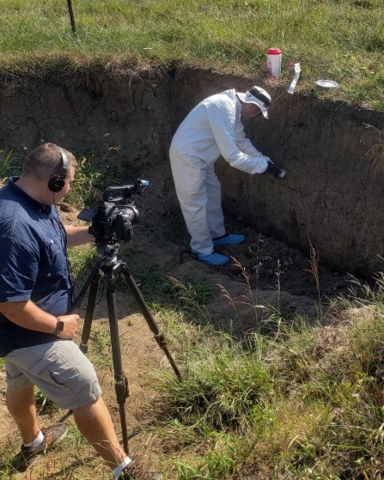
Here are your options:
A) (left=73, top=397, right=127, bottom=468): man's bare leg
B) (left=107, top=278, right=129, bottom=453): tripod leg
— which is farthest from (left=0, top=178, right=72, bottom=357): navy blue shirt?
(left=73, top=397, right=127, bottom=468): man's bare leg

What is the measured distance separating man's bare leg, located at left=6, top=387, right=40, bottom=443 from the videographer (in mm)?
292

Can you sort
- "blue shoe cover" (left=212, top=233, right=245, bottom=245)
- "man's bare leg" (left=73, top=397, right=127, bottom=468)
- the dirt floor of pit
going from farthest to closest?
"blue shoe cover" (left=212, top=233, right=245, bottom=245) → the dirt floor of pit → "man's bare leg" (left=73, top=397, right=127, bottom=468)

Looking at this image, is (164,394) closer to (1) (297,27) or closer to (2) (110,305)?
(2) (110,305)

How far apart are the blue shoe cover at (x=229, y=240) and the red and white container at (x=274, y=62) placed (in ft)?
5.82

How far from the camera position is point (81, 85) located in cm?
774

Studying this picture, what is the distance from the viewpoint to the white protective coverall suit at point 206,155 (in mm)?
6047

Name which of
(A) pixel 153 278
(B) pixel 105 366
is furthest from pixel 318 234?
(B) pixel 105 366

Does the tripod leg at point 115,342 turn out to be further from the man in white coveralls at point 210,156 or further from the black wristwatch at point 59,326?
the man in white coveralls at point 210,156

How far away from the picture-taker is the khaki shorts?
310 centimetres

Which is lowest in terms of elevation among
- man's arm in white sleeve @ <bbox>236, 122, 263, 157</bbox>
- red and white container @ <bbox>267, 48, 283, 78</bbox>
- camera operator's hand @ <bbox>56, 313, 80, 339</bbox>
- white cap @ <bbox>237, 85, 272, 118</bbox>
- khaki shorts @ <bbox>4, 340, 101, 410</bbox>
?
man's arm in white sleeve @ <bbox>236, 122, 263, 157</bbox>

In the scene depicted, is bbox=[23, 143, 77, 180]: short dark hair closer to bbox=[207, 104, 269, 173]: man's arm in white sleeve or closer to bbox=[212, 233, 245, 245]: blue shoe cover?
bbox=[207, 104, 269, 173]: man's arm in white sleeve

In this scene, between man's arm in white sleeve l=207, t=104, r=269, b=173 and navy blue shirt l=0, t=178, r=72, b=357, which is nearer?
navy blue shirt l=0, t=178, r=72, b=357

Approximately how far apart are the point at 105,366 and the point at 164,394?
2.38 ft

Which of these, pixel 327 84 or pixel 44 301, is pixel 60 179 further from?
pixel 327 84
